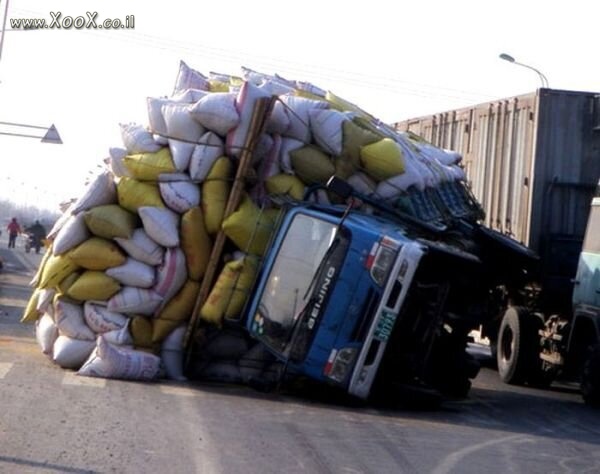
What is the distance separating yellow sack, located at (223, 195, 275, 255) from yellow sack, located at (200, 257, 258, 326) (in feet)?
0.53

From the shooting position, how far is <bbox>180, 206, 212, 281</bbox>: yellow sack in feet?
46.0

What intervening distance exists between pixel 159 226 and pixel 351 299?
2352 mm

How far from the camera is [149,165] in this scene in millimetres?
14211

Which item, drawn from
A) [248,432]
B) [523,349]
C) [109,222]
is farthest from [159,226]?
[523,349]

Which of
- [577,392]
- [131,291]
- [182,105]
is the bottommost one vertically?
[577,392]

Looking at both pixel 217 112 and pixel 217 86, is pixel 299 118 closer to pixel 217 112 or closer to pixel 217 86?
pixel 217 112

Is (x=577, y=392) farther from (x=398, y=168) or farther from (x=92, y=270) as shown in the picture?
(x=92, y=270)

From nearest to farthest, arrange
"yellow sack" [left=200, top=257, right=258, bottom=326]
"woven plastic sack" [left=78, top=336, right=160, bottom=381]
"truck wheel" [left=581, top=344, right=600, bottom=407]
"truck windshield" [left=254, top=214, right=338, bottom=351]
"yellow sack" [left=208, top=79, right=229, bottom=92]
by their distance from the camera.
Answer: "truck windshield" [left=254, top=214, right=338, bottom=351]
"woven plastic sack" [left=78, top=336, right=160, bottom=381]
"yellow sack" [left=200, top=257, right=258, bottom=326]
"yellow sack" [left=208, top=79, right=229, bottom=92]
"truck wheel" [left=581, top=344, right=600, bottom=407]

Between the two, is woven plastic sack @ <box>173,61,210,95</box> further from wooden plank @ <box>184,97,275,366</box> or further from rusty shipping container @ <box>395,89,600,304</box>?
rusty shipping container @ <box>395,89,600,304</box>

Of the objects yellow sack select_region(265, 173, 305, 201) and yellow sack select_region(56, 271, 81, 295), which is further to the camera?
yellow sack select_region(265, 173, 305, 201)

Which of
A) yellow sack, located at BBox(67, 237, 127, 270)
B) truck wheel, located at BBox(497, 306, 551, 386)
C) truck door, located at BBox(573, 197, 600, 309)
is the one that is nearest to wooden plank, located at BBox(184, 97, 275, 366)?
yellow sack, located at BBox(67, 237, 127, 270)

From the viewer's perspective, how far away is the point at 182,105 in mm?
14523

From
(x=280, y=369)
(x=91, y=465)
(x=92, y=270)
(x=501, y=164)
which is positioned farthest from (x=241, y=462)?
(x=501, y=164)

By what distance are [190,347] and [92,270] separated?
1.37 m
